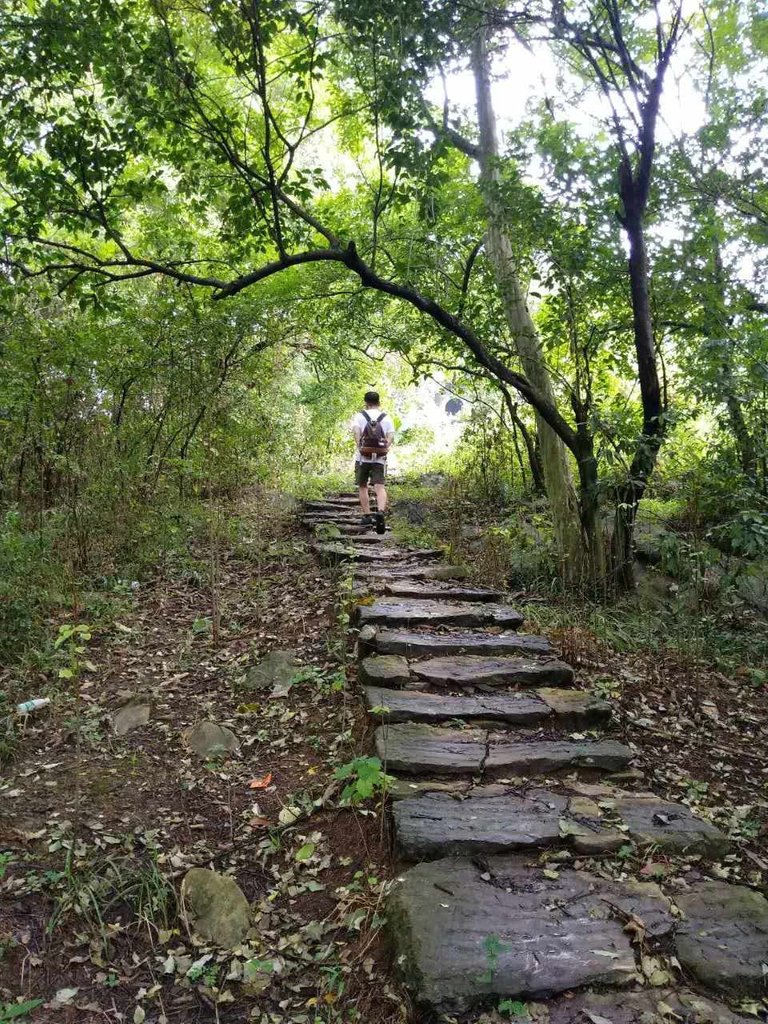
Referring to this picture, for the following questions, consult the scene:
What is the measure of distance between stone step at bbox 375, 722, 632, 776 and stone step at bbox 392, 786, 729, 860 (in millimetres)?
184

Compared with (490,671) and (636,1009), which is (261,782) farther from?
(636,1009)

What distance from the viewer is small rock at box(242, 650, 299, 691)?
4543 mm

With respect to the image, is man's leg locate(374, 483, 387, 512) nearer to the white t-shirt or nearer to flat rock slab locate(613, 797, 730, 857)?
the white t-shirt

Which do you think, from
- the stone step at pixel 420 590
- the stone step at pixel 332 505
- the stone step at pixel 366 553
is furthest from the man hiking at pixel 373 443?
the stone step at pixel 420 590

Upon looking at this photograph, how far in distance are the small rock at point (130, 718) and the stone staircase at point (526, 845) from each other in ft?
4.68

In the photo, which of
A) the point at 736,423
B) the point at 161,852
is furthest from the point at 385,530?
the point at 161,852

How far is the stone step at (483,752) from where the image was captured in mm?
3318

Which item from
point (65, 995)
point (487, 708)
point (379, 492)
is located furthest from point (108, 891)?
point (379, 492)

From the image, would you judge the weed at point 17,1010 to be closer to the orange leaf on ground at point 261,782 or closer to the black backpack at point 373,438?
the orange leaf on ground at point 261,782

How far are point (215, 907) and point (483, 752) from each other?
1487 millimetres

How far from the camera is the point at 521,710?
3.81 meters

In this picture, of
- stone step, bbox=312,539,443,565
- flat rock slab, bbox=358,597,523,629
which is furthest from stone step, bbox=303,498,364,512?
flat rock slab, bbox=358,597,523,629

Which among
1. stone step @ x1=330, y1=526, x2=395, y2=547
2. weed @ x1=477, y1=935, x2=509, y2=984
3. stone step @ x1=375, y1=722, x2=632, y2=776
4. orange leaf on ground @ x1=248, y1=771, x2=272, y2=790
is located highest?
stone step @ x1=330, y1=526, x2=395, y2=547

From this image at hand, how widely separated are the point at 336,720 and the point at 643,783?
5.89 feet
